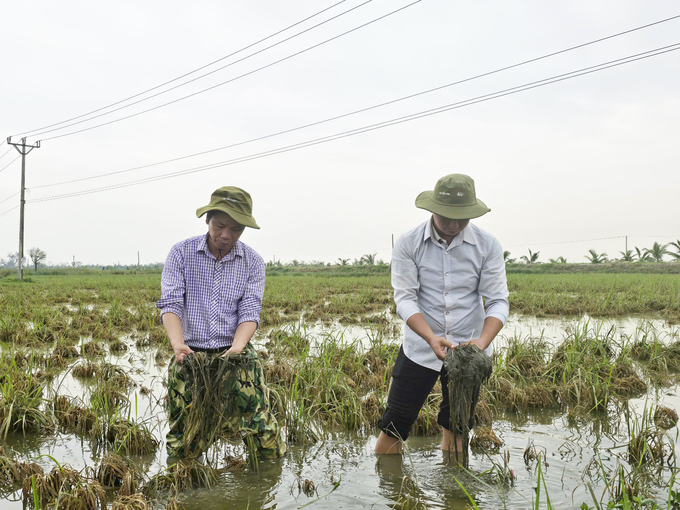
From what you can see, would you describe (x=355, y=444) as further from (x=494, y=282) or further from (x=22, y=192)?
(x=22, y=192)

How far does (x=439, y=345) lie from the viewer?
2727mm

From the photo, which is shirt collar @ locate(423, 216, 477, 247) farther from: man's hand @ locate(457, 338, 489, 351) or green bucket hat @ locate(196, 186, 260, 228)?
green bucket hat @ locate(196, 186, 260, 228)

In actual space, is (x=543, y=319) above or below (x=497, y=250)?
below

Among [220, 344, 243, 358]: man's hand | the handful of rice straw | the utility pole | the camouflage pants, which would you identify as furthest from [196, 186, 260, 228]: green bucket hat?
the utility pole

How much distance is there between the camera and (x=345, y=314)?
403 inches

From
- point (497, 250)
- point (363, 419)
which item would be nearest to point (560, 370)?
point (363, 419)

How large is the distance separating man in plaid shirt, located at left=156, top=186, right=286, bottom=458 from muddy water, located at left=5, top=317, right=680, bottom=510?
0.25 m

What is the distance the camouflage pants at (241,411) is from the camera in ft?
9.52

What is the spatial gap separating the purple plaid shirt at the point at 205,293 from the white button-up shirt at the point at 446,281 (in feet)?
2.55

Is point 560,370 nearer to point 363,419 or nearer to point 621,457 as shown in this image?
point 621,457

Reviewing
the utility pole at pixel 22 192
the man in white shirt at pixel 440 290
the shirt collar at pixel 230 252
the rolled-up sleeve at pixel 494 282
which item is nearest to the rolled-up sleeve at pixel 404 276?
the man in white shirt at pixel 440 290

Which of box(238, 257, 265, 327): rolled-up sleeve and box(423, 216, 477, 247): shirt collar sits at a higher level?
box(423, 216, 477, 247): shirt collar

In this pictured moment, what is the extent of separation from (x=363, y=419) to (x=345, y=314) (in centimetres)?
632

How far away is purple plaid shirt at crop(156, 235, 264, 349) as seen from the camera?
9.31ft
